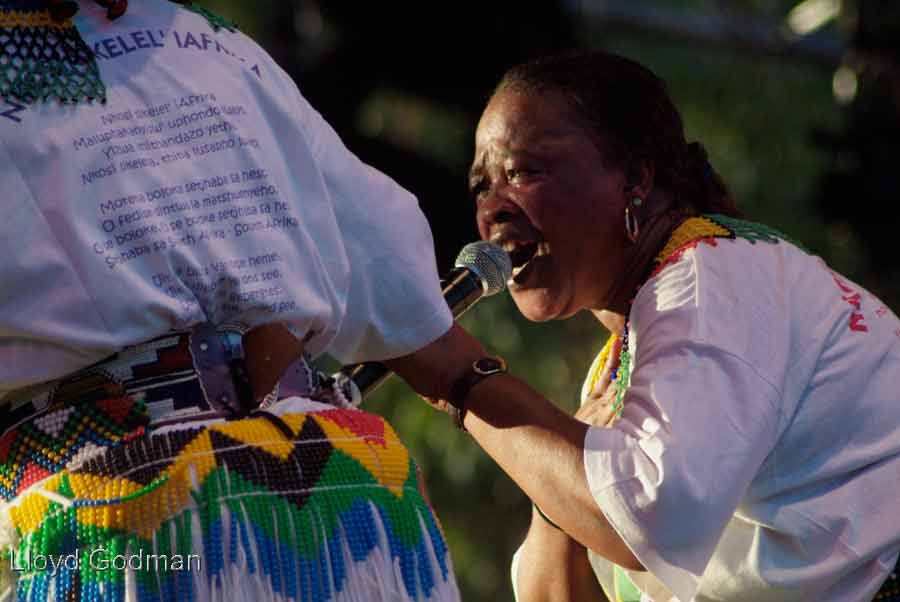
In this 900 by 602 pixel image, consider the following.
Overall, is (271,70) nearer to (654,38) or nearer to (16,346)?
(16,346)

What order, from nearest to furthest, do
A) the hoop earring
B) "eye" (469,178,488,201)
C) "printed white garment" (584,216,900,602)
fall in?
1. "printed white garment" (584,216,900,602)
2. the hoop earring
3. "eye" (469,178,488,201)

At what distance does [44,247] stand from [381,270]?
47cm

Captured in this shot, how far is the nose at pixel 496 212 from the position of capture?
2.79 m

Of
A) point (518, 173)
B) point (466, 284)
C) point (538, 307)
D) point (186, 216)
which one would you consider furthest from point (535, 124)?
point (186, 216)

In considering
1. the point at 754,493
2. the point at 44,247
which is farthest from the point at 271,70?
the point at 754,493

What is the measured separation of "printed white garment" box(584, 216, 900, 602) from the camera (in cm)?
227

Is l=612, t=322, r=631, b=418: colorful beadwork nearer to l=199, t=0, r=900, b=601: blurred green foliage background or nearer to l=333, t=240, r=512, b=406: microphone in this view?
l=333, t=240, r=512, b=406: microphone

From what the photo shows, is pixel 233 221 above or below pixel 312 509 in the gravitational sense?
above

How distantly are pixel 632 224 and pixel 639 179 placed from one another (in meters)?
0.09

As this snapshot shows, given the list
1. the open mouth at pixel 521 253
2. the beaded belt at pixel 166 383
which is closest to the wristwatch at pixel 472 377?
the open mouth at pixel 521 253

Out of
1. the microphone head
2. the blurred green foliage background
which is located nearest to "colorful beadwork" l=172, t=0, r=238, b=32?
the microphone head

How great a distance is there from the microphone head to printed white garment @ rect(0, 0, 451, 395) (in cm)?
47

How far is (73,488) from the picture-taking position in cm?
172

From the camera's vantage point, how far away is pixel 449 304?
2.44 metres
